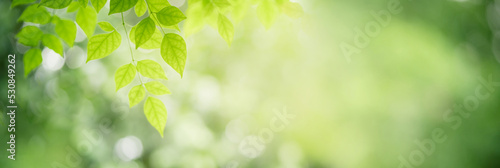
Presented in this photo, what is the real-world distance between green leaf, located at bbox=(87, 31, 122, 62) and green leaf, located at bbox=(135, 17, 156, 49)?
0.24 ft

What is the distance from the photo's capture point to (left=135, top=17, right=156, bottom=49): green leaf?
570mm

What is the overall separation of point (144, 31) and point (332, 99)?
2.89 meters

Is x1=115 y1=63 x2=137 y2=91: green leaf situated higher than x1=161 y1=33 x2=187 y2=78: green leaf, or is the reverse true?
x1=161 y1=33 x2=187 y2=78: green leaf

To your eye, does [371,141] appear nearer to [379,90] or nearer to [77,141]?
[379,90]

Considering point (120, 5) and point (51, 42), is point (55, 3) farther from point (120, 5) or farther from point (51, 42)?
point (51, 42)

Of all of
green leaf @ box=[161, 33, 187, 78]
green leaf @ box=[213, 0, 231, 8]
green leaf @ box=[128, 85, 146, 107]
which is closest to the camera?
green leaf @ box=[161, 33, 187, 78]

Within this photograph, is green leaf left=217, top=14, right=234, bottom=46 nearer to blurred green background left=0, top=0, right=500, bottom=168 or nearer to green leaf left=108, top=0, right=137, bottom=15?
green leaf left=108, top=0, right=137, bottom=15

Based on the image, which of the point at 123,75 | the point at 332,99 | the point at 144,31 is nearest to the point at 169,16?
the point at 144,31

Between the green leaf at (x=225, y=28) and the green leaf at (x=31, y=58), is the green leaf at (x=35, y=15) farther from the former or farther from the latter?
the green leaf at (x=225, y=28)

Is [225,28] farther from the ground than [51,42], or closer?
farther from the ground

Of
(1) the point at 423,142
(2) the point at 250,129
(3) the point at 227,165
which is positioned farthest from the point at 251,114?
(1) the point at 423,142

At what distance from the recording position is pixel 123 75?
0.64 meters

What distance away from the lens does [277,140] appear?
12.2 feet

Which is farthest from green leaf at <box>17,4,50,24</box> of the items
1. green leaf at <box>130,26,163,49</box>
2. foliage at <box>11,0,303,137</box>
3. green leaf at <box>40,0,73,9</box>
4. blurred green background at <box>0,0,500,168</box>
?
blurred green background at <box>0,0,500,168</box>
